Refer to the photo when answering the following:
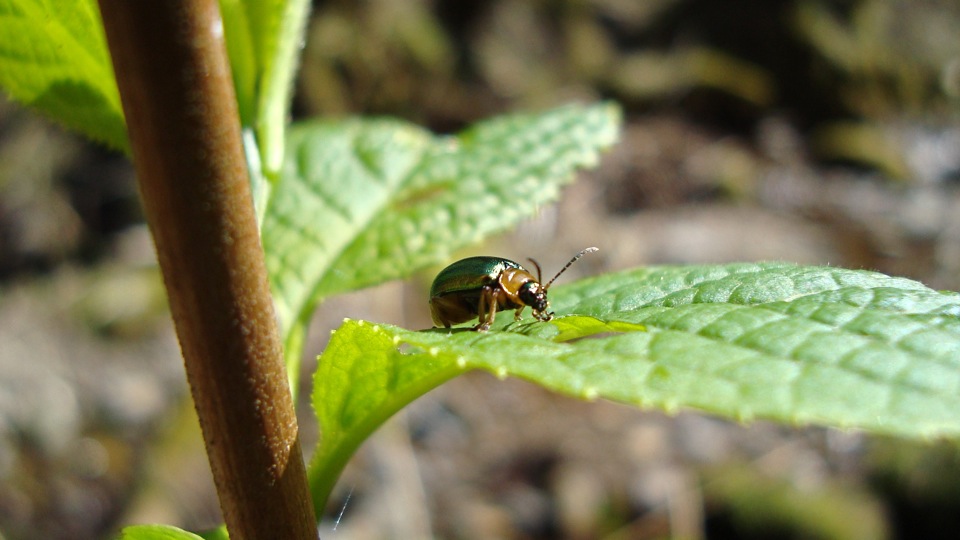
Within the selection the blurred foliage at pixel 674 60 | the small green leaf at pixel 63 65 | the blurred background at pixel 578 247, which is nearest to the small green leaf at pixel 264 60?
the small green leaf at pixel 63 65

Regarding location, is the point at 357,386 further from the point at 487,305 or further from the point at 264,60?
the point at 487,305

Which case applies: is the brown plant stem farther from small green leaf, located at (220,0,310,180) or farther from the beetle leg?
the beetle leg

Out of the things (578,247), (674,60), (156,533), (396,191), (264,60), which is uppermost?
(674,60)

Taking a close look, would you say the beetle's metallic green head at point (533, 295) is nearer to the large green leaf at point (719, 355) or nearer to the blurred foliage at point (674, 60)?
the large green leaf at point (719, 355)

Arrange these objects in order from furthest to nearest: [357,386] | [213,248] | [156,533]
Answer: [357,386] < [156,533] < [213,248]

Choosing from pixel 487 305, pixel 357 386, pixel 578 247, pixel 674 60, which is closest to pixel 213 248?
pixel 357 386

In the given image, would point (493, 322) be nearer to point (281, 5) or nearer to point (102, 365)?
point (281, 5)

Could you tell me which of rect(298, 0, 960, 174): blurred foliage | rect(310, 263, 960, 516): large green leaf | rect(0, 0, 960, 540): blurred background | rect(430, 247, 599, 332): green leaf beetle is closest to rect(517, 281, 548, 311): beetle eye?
rect(430, 247, 599, 332): green leaf beetle
